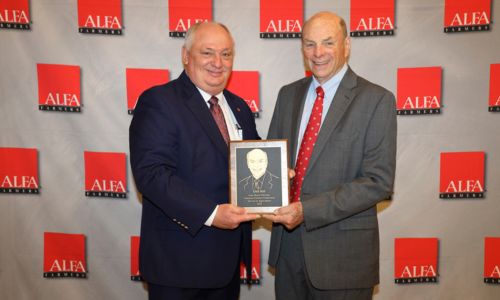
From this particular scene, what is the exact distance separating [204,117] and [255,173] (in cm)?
41

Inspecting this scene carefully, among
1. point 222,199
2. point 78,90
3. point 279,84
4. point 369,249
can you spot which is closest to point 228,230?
point 222,199

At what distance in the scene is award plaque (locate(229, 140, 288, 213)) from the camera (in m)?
2.17

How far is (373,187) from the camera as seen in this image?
2.19 metres

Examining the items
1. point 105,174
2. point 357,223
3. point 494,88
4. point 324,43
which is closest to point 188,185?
point 357,223

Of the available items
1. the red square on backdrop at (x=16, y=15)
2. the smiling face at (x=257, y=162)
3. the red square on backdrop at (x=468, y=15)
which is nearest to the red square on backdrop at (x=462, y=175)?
the red square on backdrop at (x=468, y=15)

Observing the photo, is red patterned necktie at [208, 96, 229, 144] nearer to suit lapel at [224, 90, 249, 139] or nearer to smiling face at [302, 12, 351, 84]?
suit lapel at [224, 90, 249, 139]

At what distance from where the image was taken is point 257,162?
7.15 feet

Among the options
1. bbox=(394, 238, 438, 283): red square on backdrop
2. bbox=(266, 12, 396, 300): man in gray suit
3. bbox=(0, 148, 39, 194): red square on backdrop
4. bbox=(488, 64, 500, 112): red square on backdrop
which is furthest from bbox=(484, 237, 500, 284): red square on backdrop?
bbox=(0, 148, 39, 194): red square on backdrop

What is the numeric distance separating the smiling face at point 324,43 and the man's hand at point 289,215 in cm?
77

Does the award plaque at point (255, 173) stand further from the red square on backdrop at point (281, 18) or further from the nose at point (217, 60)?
the red square on backdrop at point (281, 18)

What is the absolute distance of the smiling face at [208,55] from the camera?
7.61 ft

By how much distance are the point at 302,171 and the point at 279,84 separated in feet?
4.15

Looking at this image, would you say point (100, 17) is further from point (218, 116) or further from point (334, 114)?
point (334, 114)

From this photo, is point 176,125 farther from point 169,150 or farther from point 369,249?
point 369,249
